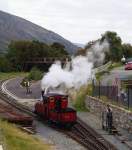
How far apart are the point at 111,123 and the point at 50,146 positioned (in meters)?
6.03

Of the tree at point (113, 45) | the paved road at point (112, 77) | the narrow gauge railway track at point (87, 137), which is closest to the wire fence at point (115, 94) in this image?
the paved road at point (112, 77)

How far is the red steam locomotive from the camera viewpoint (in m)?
32.9

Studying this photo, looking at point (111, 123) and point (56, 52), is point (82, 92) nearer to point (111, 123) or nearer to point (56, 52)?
point (111, 123)

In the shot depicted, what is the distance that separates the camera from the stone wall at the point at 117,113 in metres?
30.6

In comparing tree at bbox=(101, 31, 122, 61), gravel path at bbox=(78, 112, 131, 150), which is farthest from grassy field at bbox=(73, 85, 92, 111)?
tree at bbox=(101, 31, 122, 61)

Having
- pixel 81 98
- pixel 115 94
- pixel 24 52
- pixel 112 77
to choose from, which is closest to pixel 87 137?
pixel 115 94

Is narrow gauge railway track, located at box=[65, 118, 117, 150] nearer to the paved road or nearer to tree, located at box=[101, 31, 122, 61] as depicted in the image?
the paved road

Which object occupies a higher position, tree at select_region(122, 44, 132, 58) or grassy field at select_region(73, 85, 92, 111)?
tree at select_region(122, 44, 132, 58)

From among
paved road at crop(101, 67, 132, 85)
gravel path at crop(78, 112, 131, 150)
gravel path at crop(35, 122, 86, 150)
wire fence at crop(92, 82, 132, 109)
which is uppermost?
paved road at crop(101, 67, 132, 85)

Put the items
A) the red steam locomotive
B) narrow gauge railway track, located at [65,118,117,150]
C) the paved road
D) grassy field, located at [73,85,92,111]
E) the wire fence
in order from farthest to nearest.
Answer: the paved road < grassy field, located at [73,85,92,111] < the wire fence < the red steam locomotive < narrow gauge railway track, located at [65,118,117,150]

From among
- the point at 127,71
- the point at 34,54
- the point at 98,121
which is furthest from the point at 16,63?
the point at 98,121

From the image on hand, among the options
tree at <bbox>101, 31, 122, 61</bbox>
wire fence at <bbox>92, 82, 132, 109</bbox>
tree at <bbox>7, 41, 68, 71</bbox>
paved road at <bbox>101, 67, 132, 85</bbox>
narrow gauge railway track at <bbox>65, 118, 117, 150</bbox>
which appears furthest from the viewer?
tree at <bbox>7, 41, 68, 71</bbox>

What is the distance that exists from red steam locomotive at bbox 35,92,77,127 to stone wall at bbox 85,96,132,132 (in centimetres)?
280

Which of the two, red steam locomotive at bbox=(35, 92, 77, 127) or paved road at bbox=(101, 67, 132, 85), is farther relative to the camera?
paved road at bbox=(101, 67, 132, 85)
